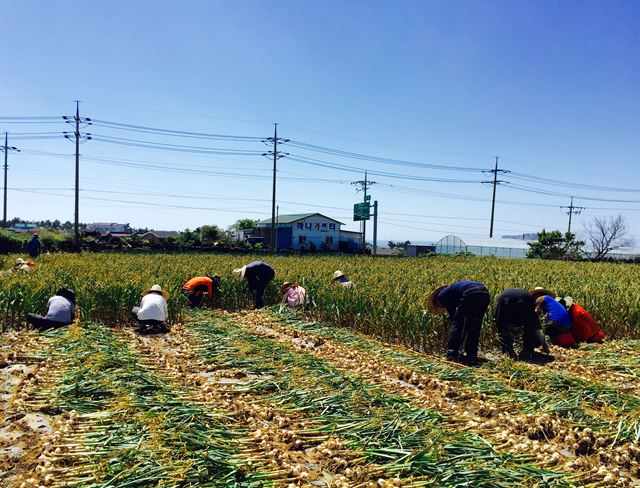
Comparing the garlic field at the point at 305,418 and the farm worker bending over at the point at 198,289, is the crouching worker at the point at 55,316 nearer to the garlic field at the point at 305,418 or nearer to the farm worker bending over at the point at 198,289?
the garlic field at the point at 305,418

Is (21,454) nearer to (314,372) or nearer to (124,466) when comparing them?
(124,466)

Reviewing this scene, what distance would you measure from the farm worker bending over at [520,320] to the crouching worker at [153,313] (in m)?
5.76

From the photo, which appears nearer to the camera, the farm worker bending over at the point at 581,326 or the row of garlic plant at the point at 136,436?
the row of garlic plant at the point at 136,436

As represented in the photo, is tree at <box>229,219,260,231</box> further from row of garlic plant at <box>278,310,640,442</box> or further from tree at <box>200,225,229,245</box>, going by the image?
row of garlic plant at <box>278,310,640,442</box>

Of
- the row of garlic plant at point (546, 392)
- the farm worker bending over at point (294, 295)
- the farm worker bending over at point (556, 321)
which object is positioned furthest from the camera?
the farm worker bending over at point (294, 295)

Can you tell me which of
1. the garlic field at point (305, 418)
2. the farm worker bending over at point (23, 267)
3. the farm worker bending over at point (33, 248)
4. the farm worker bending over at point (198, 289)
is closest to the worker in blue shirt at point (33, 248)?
the farm worker bending over at point (33, 248)

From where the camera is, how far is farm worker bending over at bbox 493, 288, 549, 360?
7020mm

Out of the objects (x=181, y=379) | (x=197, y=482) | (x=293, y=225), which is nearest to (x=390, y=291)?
(x=181, y=379)

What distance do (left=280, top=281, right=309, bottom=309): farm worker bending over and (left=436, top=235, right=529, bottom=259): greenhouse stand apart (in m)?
43.6

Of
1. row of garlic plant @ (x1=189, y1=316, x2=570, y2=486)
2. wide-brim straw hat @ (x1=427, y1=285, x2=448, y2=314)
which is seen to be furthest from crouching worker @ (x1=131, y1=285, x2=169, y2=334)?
wide-brim straw hat @ (x1=427, y1=285, x2=448, y2=314)

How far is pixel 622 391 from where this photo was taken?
5125mm

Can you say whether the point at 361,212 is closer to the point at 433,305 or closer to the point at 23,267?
the point at 23,267

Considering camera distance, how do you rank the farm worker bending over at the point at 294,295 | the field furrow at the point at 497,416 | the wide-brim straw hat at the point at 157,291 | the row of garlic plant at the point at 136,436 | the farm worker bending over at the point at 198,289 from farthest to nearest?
1. the farm worker bending over at the point at 198,289
2. the farm worker bending over at the point at 294,295
3. the wide-brim straw hat at the point at 157,291
4. the field furrow at the point at 497,416
5. the row of garlic plant at the point at 136,436

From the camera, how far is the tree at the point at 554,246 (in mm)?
44434
